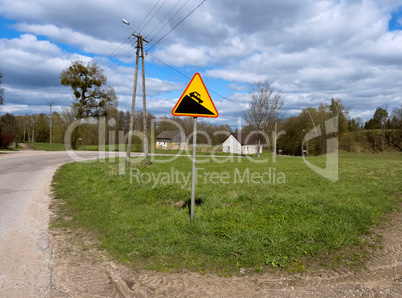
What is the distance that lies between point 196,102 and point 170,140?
2578 inches

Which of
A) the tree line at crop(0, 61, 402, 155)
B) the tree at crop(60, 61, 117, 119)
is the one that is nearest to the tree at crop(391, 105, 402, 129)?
the tree line at crop(0, 61, 402, 155)

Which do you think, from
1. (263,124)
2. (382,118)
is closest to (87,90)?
(263,124)

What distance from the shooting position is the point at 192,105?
572 cm

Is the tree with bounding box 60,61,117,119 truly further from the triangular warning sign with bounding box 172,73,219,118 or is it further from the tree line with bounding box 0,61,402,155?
the triangular warning sign with bounding box 172,73,219,118

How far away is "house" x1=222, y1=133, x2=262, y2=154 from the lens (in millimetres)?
62938

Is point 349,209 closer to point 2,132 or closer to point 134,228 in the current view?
point 134,228

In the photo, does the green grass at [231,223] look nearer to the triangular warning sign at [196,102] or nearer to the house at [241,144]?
the triangular warning sign at [196,102]

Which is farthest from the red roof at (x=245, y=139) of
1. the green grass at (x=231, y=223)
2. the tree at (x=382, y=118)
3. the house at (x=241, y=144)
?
the green grass at (x=231, y=223)

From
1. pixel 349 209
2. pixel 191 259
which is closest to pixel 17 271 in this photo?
pixel 191 259

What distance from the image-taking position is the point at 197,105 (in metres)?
5.72

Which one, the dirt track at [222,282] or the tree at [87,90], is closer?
the dirt track at [222,282]

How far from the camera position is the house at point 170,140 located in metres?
68.7

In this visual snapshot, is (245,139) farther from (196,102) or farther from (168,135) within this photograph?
(196,102)

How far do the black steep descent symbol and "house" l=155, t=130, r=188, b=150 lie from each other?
200ft
